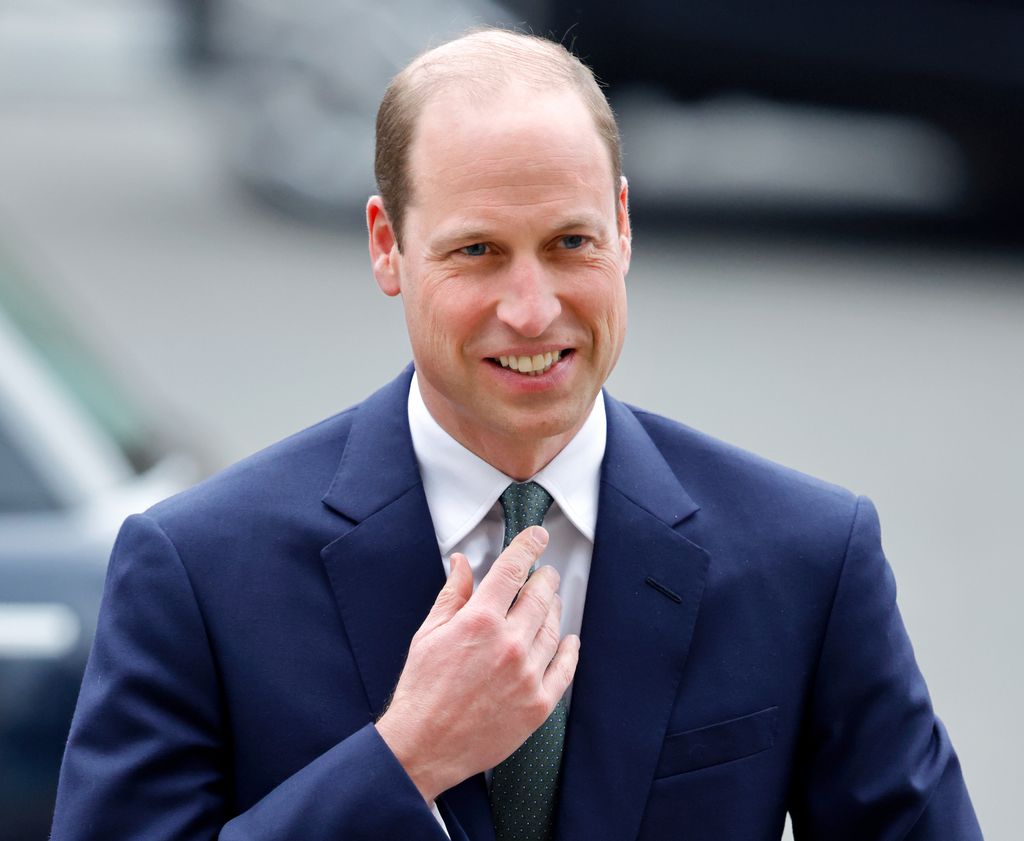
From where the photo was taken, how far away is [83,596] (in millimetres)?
4289

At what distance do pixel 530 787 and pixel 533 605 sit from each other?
0.26 metres

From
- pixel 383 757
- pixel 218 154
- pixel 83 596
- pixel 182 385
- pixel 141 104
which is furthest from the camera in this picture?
pixel 141 104

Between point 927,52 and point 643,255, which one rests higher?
point 927,52

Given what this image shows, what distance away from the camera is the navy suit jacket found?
229 centimetres

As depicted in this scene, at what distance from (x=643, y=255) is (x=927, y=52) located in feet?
6.07

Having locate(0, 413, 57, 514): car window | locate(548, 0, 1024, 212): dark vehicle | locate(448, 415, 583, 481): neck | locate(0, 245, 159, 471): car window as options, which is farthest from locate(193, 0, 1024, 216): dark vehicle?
locate(448, 415, 583, 481): neck

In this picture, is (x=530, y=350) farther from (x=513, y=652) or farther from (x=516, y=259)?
(x=513, y=652)

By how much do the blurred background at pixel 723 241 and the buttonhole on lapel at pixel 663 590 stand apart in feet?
11.6

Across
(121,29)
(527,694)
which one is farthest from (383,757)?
(121,29)

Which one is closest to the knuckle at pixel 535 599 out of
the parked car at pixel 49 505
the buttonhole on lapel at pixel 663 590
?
the buttonhole on lapel at pixel 663 590

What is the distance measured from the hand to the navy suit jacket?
5 cm

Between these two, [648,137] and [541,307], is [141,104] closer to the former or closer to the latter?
[648,137]

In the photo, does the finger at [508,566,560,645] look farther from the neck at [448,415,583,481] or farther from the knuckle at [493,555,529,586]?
the neck at [448,415,583,481]

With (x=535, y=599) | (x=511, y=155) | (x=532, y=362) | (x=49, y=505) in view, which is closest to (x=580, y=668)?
(x=535, y=599)
